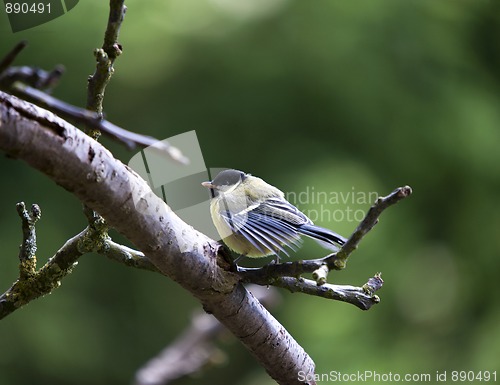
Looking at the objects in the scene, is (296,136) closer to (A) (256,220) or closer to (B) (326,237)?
(A) (256,220)

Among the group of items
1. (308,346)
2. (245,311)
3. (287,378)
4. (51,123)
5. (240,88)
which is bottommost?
(308,346)

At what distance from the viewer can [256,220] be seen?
1130 millimetres

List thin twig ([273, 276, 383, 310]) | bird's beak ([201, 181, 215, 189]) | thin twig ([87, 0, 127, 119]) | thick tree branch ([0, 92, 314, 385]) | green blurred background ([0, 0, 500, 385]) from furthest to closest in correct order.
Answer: green blurred background ([0, 0, 500, 385]), bird's beak ([201, 181, 215, 189]), thin twig ([273, 276, 383, 310]), thin twig ([87, 0, 127, 119]), thick tree branch ([0, 92, 314, 385])

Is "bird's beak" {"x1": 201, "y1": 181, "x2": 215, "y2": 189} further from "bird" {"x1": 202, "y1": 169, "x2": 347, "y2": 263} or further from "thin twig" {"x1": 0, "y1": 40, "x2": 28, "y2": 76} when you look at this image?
"thin twig" {"x1": 0, "y1": 40, "x2": 28, "y2": 76}

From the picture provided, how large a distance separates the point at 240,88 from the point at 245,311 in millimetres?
1432

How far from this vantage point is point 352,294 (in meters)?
0.90

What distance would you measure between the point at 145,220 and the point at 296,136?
1509mm

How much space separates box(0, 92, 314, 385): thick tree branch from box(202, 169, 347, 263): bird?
0.12 metres

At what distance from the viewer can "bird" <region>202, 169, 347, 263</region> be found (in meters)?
1.02

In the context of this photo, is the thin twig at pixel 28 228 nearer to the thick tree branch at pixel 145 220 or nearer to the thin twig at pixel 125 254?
the thin twig at pixel 125 254

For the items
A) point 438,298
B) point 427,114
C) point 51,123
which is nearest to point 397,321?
point 438,298

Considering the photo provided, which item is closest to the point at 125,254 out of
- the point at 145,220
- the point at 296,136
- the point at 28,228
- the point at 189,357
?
the point at 28,228

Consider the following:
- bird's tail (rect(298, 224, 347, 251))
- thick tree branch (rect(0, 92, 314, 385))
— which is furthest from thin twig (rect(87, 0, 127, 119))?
bird's tail (rect(298, 224, 347, 251))

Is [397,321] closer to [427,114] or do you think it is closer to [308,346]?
[308,346]
